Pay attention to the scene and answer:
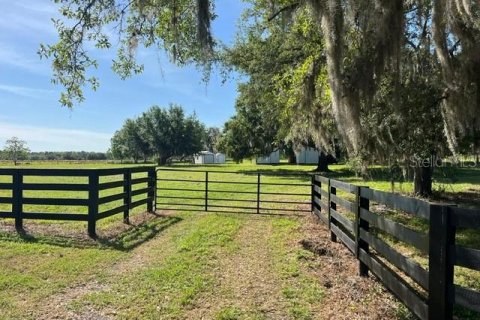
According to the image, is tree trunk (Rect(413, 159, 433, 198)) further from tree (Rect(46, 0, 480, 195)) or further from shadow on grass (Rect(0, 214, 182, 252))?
shadow on grass (Rect(0, 214, 182, 252))

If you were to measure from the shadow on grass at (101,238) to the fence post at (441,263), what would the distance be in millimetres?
4847

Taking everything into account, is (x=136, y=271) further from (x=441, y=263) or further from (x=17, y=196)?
(x=17, y=196)

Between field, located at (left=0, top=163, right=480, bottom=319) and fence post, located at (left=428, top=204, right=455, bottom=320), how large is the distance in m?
1.08

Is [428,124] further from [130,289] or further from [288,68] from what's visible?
[130,289]

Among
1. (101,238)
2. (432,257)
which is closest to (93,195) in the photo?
(101,238)

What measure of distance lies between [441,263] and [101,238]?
5989 mm

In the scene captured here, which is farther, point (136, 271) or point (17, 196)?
point (17, 196)

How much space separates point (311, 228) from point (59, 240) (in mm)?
4689

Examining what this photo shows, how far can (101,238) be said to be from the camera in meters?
7.76

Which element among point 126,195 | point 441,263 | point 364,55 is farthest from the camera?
point 126,195

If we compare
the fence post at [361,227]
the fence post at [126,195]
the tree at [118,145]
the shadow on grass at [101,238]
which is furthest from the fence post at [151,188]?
the tree at [118,145]

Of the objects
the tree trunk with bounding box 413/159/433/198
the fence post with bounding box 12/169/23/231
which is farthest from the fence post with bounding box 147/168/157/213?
the tree trunk with bounding box 413/159/433/198

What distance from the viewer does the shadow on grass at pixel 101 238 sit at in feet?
23.7

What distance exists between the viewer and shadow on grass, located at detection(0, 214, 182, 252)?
722cm
